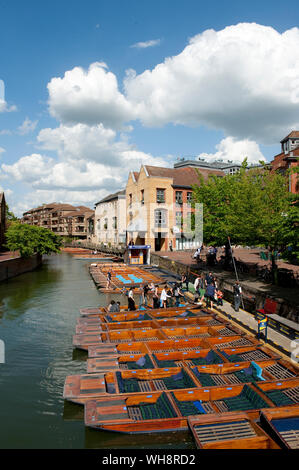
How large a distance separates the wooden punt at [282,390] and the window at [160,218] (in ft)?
128

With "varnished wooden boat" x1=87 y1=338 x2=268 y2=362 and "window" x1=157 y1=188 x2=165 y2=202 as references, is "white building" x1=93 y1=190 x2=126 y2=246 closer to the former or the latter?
"window" x1=157 y1=188 x2=165 y2=202

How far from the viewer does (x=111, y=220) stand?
2813 inches

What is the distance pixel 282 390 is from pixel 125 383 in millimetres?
4720

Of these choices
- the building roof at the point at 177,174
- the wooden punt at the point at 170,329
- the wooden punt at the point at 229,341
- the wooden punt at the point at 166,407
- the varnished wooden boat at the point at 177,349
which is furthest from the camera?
the building roof at the point at 177,174

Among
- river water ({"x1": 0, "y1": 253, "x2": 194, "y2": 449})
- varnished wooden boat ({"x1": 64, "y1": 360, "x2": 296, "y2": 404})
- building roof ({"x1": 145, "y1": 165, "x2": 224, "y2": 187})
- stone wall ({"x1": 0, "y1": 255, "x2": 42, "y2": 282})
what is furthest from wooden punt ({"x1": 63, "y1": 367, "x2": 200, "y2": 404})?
building roof ({"x1": 145, "y1": 165, "x2": 224, "y2": 187})

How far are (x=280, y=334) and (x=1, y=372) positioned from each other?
11.8m

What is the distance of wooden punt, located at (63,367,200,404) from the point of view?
8.88m

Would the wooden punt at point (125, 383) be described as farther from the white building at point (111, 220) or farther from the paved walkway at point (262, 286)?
the white building at point (111, 220)

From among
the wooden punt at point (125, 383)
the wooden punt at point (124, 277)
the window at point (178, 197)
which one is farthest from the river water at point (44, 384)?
the window at point (178, 197)

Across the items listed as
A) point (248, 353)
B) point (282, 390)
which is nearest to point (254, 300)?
point (248, 353)

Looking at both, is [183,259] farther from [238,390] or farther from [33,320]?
[238,390]

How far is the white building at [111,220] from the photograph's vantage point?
65.9 metres

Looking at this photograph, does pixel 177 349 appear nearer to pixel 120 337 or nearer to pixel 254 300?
pixel 120 337

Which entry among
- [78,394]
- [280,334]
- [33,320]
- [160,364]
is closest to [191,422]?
[78,394]
